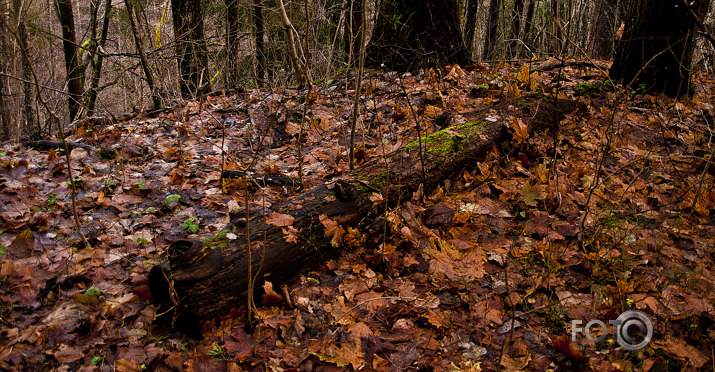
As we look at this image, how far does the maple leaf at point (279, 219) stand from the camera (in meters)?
2.52

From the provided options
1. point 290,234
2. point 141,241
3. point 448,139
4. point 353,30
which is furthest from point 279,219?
point 353,30

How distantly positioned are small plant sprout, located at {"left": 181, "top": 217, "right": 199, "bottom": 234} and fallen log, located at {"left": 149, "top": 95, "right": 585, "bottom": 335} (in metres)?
0.71

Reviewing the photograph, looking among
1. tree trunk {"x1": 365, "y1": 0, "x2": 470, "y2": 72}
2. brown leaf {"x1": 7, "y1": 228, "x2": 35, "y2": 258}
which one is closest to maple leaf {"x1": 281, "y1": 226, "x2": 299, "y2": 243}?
brown leaf {"x1": 7, "y1": 228, "x2": 35, "y2": 258}

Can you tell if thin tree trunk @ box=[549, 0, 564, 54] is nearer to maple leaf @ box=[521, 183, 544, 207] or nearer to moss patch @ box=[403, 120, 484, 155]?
moss patch @ box=[403, 120, 484, 155]

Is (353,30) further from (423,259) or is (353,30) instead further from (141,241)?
(423,259)

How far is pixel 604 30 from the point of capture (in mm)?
8719

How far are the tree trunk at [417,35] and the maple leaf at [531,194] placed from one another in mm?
3026

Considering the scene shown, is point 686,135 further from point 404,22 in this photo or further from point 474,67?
point 404,22

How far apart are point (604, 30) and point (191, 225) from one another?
9503 millimetres

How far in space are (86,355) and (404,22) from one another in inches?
203

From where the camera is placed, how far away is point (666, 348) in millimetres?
1917

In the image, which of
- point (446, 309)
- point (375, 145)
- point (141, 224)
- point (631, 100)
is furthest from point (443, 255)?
point (631, 100)

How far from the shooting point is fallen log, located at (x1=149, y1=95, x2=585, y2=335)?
221 centimetres

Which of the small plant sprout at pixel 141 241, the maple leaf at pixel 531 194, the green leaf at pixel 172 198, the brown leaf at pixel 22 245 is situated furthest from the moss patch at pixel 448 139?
the brown leaf at pixel 22 245
